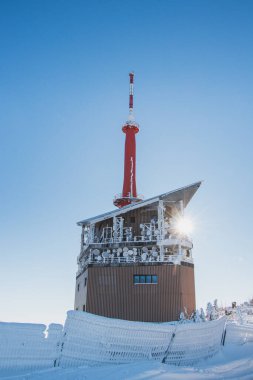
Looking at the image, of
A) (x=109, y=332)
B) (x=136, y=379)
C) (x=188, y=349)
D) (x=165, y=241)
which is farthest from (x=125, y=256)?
(x=136, y=379)

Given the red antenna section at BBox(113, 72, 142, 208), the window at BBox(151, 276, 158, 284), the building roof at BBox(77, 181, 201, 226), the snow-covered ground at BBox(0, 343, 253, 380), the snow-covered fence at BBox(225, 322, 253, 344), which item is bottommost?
the snow-covered ground at BBox(0, 343, 253, 380)

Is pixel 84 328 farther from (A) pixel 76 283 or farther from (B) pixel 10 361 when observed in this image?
(A) pixel 76 283

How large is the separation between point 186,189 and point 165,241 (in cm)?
576

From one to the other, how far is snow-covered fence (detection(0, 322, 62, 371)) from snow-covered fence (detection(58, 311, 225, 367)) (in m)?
0.30

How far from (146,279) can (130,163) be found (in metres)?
18.3

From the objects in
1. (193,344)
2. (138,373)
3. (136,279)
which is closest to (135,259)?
(136,279)

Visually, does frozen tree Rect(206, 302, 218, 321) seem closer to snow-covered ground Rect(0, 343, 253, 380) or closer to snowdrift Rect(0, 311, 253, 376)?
snowdrift Rect(0, 311, 253, 376)

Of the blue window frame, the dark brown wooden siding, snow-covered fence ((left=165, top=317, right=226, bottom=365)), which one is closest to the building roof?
the dark brown wooden siding

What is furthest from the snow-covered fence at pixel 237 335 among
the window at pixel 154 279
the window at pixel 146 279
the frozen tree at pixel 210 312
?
the window at pixel 146 279

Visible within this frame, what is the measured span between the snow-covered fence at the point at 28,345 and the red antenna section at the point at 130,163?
32.6 metres

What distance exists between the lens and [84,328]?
8.57 metres

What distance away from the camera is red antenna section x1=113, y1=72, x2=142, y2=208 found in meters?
41.1

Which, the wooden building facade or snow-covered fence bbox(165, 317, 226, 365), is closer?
snow-covered fence bbox(165, 317, 226, 365)

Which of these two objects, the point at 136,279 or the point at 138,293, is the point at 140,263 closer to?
the point at 136,279
